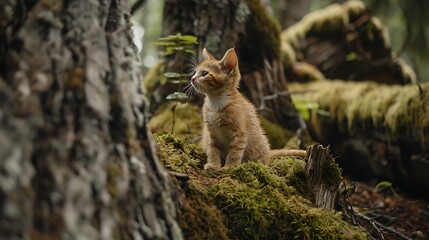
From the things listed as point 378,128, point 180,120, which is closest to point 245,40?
point 180,120

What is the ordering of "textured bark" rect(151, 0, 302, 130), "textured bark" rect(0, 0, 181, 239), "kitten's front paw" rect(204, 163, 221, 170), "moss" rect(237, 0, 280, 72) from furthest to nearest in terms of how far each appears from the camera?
"moss" rect(237, 0, 280, 72), "textured bark" rect(151, 0, 302, 130), "kitten's front paw" rect(204, 163, 221, 170), "textured bark" rect(0, 0, 181, 239)

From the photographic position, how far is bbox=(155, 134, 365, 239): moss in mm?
2729

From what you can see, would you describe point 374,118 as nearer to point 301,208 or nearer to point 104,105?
point 301,208

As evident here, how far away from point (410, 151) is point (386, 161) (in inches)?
18.5

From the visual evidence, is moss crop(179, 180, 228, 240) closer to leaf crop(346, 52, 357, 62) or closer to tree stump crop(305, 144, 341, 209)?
tree stump crop(305, 144, 341, 209)

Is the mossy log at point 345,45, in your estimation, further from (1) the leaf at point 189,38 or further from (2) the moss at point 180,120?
(1) the leaf at point 189,38

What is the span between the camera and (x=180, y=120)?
5.82 m

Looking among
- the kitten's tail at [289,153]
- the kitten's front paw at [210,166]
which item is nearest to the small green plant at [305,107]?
the kitten's tail at [289,153]

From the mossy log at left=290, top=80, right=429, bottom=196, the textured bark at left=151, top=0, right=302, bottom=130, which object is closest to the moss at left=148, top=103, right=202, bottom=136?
the textured bark at left=151, top=0, right=302, bottom=130

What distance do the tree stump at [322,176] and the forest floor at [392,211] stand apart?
3.16 feet

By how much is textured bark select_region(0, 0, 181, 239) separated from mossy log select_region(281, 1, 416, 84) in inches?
300

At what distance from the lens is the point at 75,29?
208cm

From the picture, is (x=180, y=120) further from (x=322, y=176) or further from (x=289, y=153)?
(x=322, y=176)

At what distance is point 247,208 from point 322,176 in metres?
1.08
